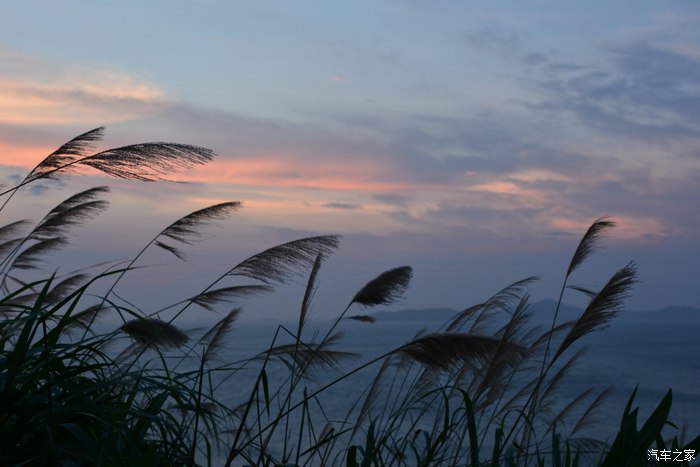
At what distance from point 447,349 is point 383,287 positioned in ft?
1.49

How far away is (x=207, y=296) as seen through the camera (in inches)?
121

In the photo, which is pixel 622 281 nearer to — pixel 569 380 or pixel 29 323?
pixel 29 323

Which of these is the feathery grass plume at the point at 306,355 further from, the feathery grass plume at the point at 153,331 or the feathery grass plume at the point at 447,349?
the feathery grass plume at the point at 447,349

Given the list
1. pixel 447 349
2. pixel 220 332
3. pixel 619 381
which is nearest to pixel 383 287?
pixel 447 349

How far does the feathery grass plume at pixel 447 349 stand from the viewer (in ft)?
7.97

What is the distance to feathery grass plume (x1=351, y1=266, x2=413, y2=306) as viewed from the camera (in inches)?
112

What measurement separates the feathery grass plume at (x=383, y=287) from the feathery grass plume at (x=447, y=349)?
1.01 feet

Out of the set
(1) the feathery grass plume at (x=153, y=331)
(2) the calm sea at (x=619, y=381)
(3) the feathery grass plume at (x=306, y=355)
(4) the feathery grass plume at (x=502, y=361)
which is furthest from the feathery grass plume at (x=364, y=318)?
(2) the calm sea at (x=619, y=381)

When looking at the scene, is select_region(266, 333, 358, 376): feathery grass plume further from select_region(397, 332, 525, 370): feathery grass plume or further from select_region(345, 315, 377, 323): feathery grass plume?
select_region(397, 332, 525, 370): feathery grass plume

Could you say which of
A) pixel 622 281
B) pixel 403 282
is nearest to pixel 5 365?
pixel 403 282

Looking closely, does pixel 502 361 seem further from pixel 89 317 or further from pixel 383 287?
pixel 89 317

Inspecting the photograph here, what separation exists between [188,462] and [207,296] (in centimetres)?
63

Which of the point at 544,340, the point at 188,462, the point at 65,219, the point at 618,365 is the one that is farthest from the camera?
the point at 618,365

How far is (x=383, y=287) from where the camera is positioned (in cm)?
287
